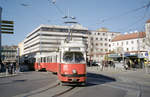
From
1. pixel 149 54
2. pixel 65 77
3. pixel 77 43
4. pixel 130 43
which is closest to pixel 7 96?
pixel 65 77

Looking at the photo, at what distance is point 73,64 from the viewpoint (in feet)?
39.9

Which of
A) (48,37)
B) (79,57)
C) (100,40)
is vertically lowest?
(79,57)

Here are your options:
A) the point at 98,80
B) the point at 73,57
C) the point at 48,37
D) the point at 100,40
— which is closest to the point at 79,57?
the point at 73,57

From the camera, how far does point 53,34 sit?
97938 millimetres

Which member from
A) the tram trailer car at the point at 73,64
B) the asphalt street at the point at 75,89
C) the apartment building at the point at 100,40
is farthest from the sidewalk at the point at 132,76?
the apartment building at the point at 100,40

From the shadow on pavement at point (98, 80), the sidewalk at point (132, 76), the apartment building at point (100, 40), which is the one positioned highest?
the apartment building at point (100, 40)

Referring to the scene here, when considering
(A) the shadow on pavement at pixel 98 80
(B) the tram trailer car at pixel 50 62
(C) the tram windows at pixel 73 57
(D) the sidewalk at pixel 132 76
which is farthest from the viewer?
(B) the tram trailer car at pixel 50 62

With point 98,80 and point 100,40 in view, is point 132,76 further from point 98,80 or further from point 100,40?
point 100,40

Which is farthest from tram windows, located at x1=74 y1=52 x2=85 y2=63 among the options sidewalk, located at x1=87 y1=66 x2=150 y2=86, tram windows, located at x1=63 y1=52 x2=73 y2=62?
sidewalk, located at x1=87 y1=66 x2=150 y2=86

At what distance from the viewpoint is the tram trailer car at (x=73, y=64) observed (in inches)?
475

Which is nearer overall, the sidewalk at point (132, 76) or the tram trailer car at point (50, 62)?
the sidewalk at point (132, 76)

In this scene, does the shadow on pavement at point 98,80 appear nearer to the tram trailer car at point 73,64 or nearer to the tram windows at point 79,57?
the tram trailer car at point 73,64

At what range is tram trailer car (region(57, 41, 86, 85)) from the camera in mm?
12055

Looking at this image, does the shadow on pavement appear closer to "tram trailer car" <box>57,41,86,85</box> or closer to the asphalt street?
the asphalt street
